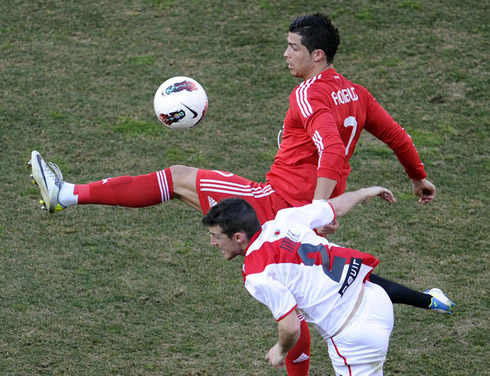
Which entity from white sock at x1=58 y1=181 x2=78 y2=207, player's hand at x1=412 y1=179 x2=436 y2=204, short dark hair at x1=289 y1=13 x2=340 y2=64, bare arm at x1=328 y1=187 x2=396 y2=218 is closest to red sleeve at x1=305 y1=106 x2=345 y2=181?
bare arm at x1=328 y1=187 x2=396 y2=218

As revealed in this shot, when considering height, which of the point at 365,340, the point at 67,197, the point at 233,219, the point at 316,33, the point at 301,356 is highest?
the point at 316,33

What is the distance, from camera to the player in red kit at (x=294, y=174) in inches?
207

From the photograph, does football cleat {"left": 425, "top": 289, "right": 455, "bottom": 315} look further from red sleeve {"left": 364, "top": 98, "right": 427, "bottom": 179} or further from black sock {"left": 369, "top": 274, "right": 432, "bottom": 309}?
red sleeve {"left": 364, "top": 98, "right": 427, "bottom": 179}

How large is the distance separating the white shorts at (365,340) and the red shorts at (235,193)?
1038mm

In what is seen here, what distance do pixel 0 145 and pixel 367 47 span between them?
5487mm

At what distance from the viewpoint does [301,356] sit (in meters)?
5.42

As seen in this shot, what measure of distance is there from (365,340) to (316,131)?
1.41 metres

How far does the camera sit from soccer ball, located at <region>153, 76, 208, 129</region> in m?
5.87

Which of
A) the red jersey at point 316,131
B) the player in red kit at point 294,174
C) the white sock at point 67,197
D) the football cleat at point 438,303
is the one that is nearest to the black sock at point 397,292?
the player in red kit at point 294,174

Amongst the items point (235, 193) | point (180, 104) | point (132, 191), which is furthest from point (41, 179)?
point (235, 193)

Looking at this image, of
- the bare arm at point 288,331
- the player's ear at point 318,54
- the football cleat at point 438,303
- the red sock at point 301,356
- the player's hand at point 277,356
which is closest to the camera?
the bare arm at point 288,331

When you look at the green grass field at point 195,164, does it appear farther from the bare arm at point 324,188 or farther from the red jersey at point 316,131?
the bare arm at point 324,188

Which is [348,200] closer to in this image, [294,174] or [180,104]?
[294,174]

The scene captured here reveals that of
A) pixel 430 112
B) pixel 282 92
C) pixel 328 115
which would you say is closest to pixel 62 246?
pixel 328 115
